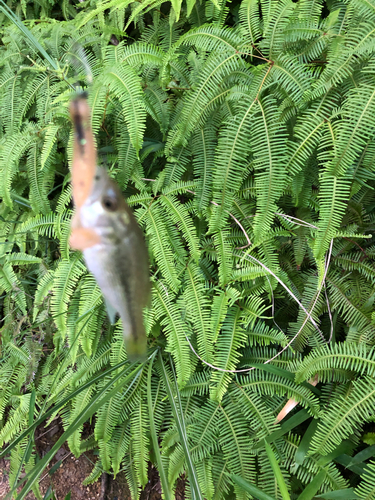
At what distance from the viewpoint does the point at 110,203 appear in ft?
1.13

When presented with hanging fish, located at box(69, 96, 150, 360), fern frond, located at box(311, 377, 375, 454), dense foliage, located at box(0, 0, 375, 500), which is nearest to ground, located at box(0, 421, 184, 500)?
dense foliage, located at box(0, 0, 375, 500)

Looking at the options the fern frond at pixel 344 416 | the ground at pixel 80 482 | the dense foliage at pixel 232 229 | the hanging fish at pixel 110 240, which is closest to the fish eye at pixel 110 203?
the hanging fish at pixel 110 240

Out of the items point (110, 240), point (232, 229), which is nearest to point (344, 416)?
point (232, 229)

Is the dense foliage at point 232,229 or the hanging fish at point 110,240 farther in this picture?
the dense foliage at point 232,229

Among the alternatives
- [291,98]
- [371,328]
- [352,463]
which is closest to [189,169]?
[291,98]

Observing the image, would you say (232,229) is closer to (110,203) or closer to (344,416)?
(344,416)

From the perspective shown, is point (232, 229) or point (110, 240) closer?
point (110, 240)

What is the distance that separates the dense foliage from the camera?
172 cm

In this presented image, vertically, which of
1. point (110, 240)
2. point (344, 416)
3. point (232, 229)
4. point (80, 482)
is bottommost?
point (80, 482)

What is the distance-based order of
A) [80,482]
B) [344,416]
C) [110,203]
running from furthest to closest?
[80,482], [344,416], [110,203]

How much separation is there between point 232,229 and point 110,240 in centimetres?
177

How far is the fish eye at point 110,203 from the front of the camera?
339 millimetres

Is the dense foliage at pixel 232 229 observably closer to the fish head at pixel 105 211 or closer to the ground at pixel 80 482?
the ground at pixel 80 482

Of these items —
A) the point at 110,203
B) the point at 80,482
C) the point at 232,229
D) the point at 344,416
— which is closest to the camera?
the point at 110,203
